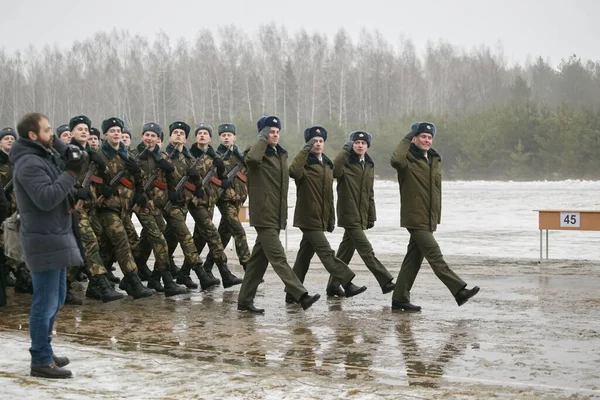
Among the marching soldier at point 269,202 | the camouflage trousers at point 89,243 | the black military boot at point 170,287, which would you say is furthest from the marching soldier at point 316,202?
the camouflage trousers at point 89,243

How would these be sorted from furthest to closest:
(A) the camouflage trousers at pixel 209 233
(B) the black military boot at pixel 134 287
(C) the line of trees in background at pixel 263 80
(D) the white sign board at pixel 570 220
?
(C) the line of trees in background at pixel 263 80, (D) the white sign board at pixel 570 220, (A) the camouflage trousers at pixel 209 233, (B) the black military boot at pixel 134 287

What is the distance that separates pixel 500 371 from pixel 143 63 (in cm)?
8618

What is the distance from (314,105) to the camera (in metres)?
81.1

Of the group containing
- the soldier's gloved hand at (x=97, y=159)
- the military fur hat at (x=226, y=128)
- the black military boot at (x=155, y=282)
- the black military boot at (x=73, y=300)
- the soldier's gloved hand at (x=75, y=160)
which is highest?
the military fur hat at (x=226, y=128)

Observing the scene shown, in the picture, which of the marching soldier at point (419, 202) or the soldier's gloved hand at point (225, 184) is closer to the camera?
the marching soldier at point (419, 202)

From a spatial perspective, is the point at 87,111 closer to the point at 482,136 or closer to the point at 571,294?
the point at 482,136

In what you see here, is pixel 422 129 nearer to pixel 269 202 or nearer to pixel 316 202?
pixel 316 202

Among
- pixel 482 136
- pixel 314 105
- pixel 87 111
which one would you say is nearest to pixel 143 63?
pixel 87 111

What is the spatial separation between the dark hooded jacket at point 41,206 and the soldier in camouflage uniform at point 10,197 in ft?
14.2

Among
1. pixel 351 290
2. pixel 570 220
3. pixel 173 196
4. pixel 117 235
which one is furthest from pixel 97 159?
pixel 570 220

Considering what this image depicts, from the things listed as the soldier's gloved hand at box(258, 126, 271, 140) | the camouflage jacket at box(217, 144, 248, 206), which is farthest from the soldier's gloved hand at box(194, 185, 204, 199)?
the soldier's gloved hand at box(258, 126, 271, 140)

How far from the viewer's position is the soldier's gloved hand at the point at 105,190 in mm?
10094

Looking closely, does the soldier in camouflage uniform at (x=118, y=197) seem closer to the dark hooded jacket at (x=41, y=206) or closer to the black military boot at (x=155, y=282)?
the black military boot at (x=155, y=282)

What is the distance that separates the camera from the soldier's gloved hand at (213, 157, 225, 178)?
11336mm
